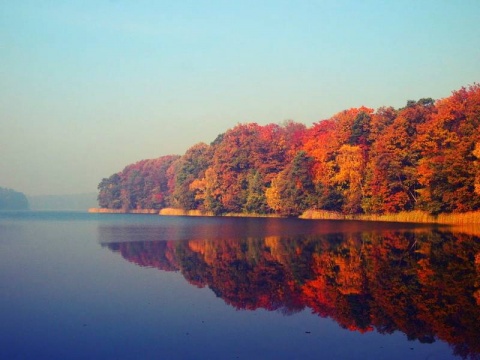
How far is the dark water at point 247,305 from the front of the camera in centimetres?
1038

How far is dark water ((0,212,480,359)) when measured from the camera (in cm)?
1038

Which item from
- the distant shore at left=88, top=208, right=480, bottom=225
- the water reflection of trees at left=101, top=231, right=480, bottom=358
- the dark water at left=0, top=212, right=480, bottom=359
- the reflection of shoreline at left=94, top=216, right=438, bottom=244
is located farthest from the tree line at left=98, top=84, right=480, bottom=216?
the dark water at left=0, top=212, right=480, bottom=359

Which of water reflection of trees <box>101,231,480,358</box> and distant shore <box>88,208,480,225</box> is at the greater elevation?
distant shore <box>88,208,480,225</box>

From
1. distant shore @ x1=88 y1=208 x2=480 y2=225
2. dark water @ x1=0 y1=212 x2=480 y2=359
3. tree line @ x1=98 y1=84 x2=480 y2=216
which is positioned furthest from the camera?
tree line @ x1=98 y1=84 x2=480 y2=216

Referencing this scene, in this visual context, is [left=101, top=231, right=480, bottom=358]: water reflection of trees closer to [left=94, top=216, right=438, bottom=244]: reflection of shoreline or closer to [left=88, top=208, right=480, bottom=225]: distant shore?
[left=94, top=216, right=438, bottom=244]: reflection of shoreline

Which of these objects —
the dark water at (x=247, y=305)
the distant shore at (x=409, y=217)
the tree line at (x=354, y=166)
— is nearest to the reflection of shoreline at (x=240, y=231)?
the distant shore at (x=409, y=217)

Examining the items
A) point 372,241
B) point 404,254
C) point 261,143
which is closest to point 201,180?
point 261,143

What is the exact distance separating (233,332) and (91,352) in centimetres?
334

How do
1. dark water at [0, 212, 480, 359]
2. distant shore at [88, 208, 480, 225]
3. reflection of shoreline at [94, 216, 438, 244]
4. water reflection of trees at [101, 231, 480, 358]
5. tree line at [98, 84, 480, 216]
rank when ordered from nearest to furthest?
dark water at [0, 212, 480, 359], water reflection of trees at [101, 231, 480, 358], reflection of shoreline at [94, 216, 438, 244], distant shore at [88, 208, 480, 225], tree line at [98, 84, 480, 216]

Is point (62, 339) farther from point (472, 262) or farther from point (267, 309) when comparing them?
point (472, 262)

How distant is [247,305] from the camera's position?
47.1 feet

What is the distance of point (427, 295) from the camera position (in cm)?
1497

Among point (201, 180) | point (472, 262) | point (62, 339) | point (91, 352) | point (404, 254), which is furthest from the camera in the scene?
point (201, 180)

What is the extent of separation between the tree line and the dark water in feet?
82.9
